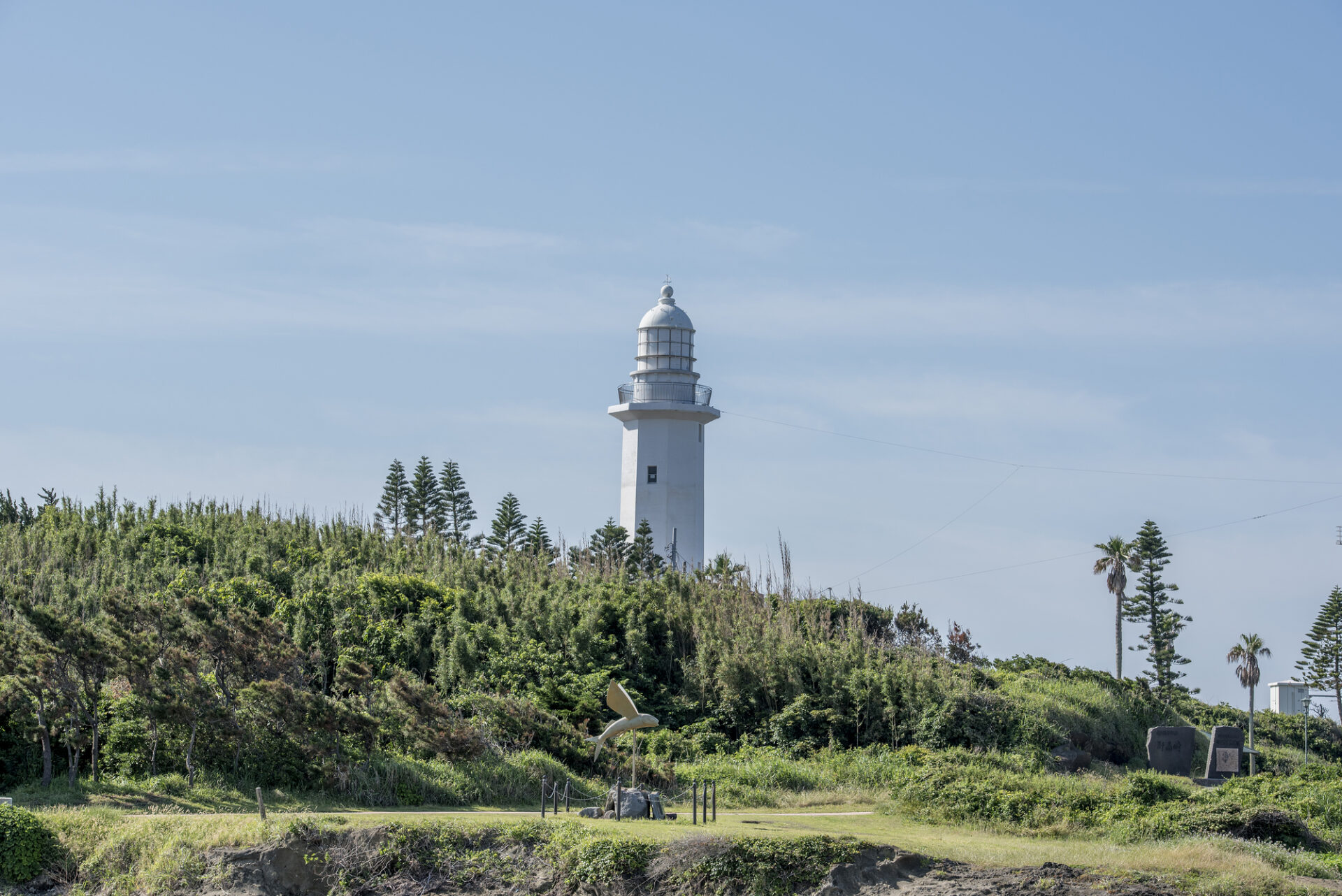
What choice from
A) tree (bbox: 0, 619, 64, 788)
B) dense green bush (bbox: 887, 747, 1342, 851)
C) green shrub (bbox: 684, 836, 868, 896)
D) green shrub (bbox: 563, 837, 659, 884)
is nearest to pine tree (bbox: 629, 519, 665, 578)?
dense green bush (bbox: 887, 747, 1342, 851)

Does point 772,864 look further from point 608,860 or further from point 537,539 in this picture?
point 537,539

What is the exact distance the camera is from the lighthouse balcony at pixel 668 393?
44656mm

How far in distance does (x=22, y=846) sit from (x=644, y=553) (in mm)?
25779

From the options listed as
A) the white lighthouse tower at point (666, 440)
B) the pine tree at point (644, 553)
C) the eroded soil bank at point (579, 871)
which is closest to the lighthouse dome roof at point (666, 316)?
the white lighthouse tower at point (666, 440)

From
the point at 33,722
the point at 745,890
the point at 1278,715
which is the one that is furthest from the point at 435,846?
the point at 1278,715

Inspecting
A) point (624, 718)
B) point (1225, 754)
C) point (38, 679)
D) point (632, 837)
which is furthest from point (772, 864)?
point (1225, 754)

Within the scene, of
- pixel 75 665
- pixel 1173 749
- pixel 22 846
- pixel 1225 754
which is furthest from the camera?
pixel 1173 749

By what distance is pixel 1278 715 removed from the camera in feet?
134

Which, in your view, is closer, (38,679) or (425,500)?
(38,679)

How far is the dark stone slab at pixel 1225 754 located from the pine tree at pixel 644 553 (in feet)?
54.4

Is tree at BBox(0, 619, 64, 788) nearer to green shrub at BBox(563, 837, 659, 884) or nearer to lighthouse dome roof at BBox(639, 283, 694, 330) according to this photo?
green shrub at BBox(563, 837, 659, 884)

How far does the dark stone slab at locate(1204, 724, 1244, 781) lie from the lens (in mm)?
24703

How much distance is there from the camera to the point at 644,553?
4212 cm

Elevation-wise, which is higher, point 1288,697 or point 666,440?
point 666,440
